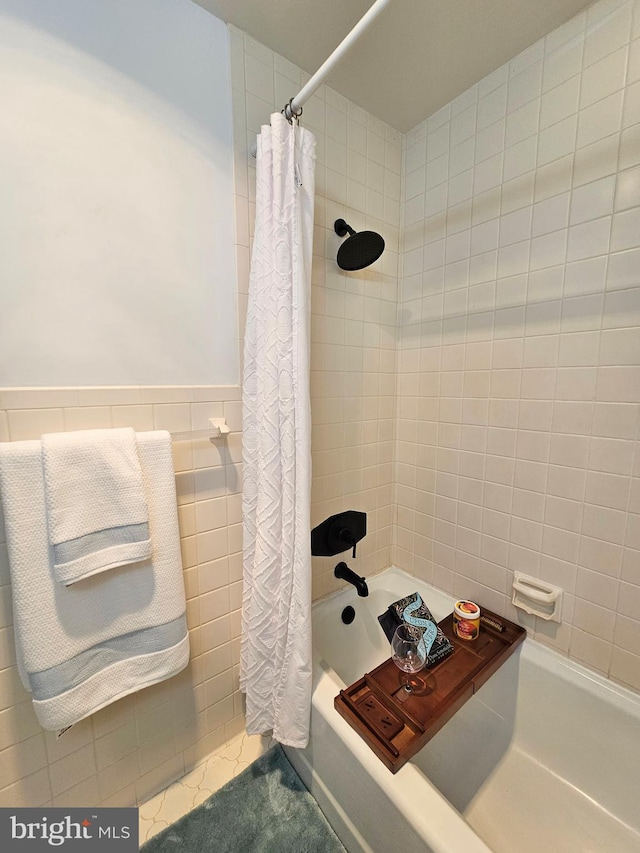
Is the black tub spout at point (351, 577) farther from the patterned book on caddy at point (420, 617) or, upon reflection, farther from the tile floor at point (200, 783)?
the tile floor at point (200, 783)

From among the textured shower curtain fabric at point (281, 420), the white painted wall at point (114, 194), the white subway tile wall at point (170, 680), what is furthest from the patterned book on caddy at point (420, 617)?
the white painted wall at point (114, 194)

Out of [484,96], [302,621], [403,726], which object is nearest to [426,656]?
[403,726]

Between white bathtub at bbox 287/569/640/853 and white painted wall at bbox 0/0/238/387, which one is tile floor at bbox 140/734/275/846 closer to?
white bathtub at bbox 287/569/640/853

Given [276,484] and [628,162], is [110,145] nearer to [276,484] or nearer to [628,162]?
[276,484]

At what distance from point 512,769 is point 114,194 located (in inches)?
83.6

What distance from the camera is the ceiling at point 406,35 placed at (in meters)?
0.91

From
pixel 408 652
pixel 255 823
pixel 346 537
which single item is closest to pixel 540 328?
pixel 346 537

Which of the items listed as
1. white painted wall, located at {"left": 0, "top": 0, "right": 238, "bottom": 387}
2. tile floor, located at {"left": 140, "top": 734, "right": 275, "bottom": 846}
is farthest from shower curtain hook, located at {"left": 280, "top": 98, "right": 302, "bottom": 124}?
tile floor, located at {"left": 140, "top": 734, "right": 275, "bottom": 846}

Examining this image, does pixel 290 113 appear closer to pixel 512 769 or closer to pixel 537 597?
pixel 537 597

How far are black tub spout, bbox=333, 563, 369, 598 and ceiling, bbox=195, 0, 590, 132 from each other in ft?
5.91

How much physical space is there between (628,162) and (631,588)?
47.3 inches

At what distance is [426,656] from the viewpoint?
3.43 feet

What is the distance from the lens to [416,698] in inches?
36.5

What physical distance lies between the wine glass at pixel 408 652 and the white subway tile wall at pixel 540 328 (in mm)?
380
